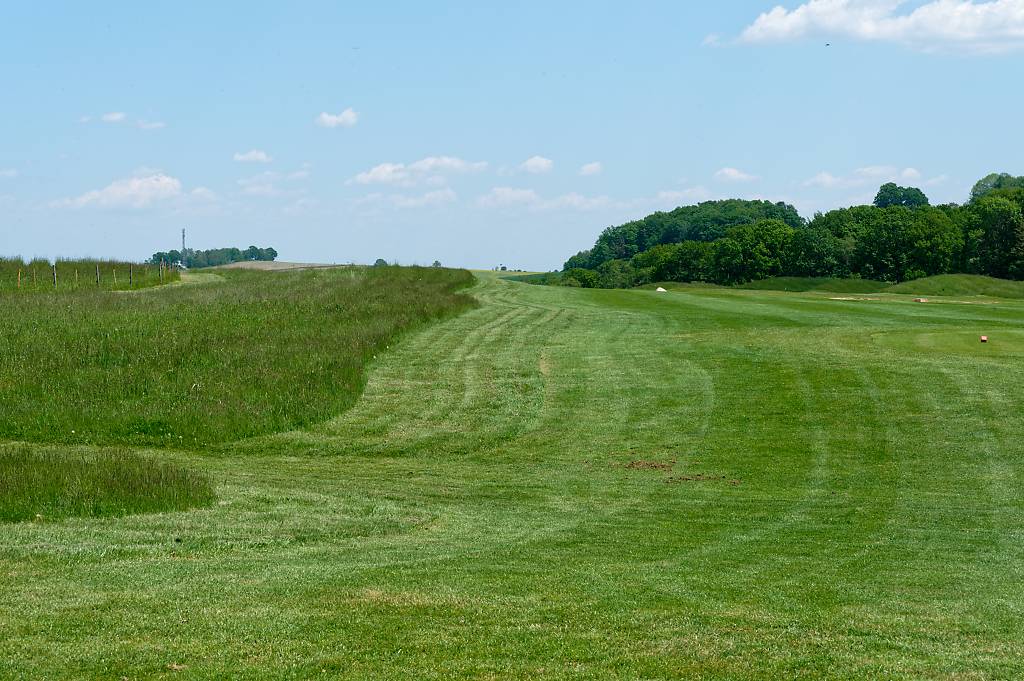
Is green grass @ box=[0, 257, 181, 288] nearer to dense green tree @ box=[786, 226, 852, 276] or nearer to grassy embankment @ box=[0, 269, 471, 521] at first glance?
grassy embankment @ box=[0, 269, 471, 521]

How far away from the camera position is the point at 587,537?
12891mm

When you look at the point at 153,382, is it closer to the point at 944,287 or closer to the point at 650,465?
the point at 650,465

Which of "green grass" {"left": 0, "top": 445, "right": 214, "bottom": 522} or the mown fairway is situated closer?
the mown fairway

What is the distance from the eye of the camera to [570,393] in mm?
26688

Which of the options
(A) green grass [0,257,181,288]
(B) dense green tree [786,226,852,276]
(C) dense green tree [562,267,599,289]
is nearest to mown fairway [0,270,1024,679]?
(A) green grass [0,257,181,288]

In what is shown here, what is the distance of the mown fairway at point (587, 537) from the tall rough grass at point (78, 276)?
1260 inches

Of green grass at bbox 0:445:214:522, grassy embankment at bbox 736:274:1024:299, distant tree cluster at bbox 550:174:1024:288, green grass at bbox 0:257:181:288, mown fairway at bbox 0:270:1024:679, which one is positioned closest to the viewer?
mown fairway at bbox 0:270:1024:679

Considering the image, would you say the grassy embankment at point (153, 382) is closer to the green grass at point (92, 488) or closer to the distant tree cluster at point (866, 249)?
the green grass at point (92, 488)

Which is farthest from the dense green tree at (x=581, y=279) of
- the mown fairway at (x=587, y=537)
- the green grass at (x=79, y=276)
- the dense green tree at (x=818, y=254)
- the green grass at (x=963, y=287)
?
the mown fairway at (x=587, y=537)

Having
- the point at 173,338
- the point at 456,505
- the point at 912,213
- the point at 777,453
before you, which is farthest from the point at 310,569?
the point at 912,213

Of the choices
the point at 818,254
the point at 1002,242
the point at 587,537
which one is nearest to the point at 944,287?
the point at 1002,242

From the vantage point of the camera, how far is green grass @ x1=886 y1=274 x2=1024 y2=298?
99062mm

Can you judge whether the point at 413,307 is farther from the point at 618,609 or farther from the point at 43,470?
the point at 618,609

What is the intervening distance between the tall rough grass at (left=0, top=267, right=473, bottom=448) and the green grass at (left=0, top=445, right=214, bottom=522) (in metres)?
6.33
